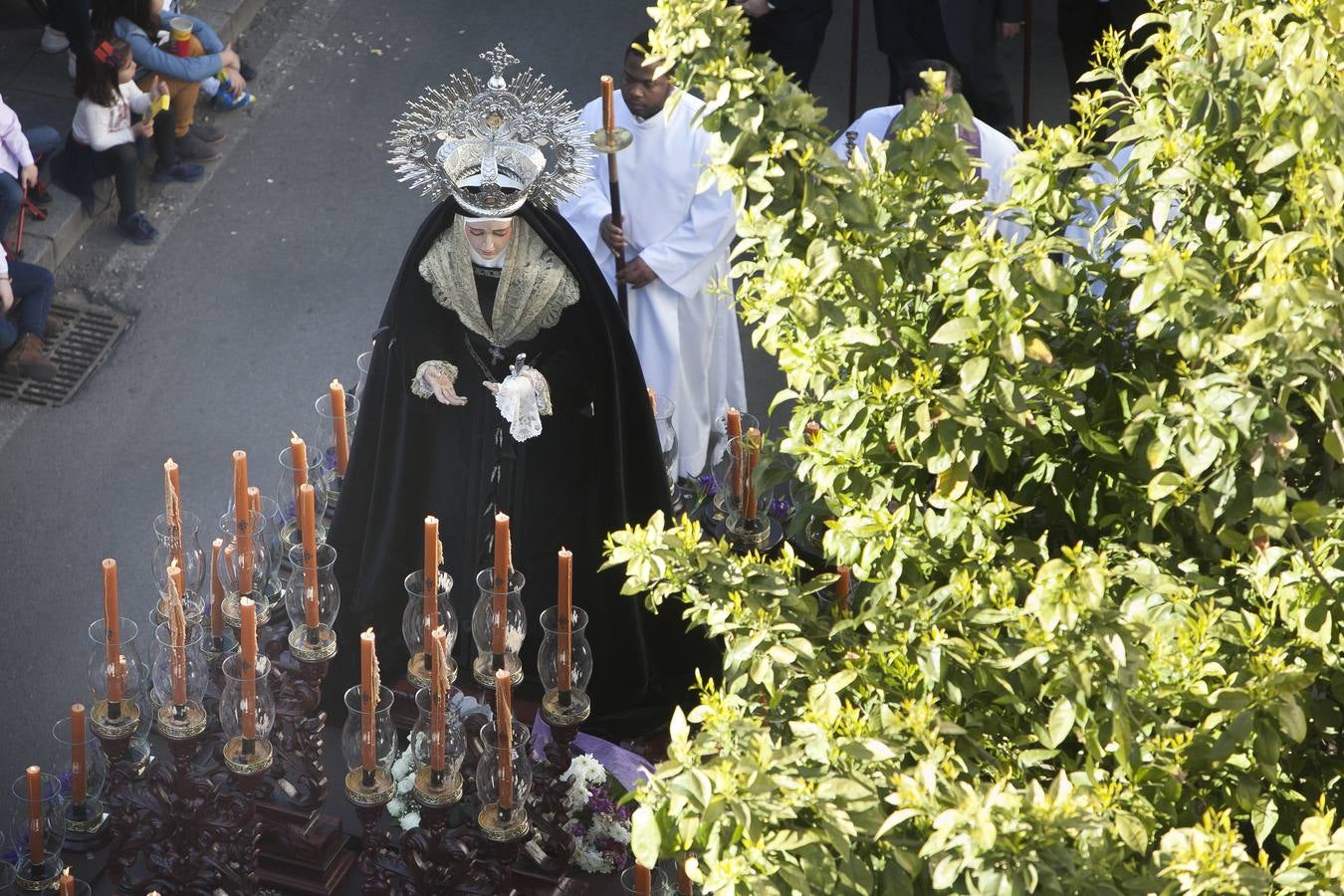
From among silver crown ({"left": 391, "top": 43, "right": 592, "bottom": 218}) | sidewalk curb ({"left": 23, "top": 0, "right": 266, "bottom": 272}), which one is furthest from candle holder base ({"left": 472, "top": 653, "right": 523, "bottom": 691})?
sidewalk curb ({"left": 23, "top": 0, "right": 266, "bottom": 272})

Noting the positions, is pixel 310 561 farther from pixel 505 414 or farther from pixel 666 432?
pixel 666 432

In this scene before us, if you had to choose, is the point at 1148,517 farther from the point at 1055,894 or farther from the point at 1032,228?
the point at 1055,894

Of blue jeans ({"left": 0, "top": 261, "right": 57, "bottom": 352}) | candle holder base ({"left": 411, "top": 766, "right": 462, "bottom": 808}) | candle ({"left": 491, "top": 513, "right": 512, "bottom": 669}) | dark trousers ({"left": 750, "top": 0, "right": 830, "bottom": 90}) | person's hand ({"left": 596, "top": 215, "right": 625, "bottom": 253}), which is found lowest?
candle holder base ({"left": 411, "top": 766, "right": 462, "bottom": 808})

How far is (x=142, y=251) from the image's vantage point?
8781mm

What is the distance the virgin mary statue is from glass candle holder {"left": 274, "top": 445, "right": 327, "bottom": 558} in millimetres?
81

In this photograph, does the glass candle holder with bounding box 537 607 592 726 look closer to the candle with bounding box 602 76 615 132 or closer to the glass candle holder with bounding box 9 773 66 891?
the glass candle holder with bounding box 9 773 66 891

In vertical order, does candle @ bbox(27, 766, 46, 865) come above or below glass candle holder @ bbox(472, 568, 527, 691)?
below

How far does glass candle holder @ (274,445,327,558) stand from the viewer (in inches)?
205

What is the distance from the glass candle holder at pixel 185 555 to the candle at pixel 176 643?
1.01 ft

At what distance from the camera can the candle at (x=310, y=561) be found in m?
4.64

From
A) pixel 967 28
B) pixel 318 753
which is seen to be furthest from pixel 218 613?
pixel 967 28

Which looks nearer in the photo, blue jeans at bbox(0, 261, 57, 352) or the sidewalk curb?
blue jeans at bbox(0, 261, 57, 352)

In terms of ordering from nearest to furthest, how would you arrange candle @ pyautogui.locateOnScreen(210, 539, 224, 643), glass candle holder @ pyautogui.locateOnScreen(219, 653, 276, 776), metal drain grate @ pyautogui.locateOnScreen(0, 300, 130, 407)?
glass candle holder @ pyautogui.locateOnScreen(219, 653, 276, 776)
candle @ pyautogui.locateOnScreen(210, 539, 224, 643)
metal drain grate @ pyautogui.locateOnScreen(0, 300, 130, 407)

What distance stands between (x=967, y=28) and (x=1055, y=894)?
6.82 metres
